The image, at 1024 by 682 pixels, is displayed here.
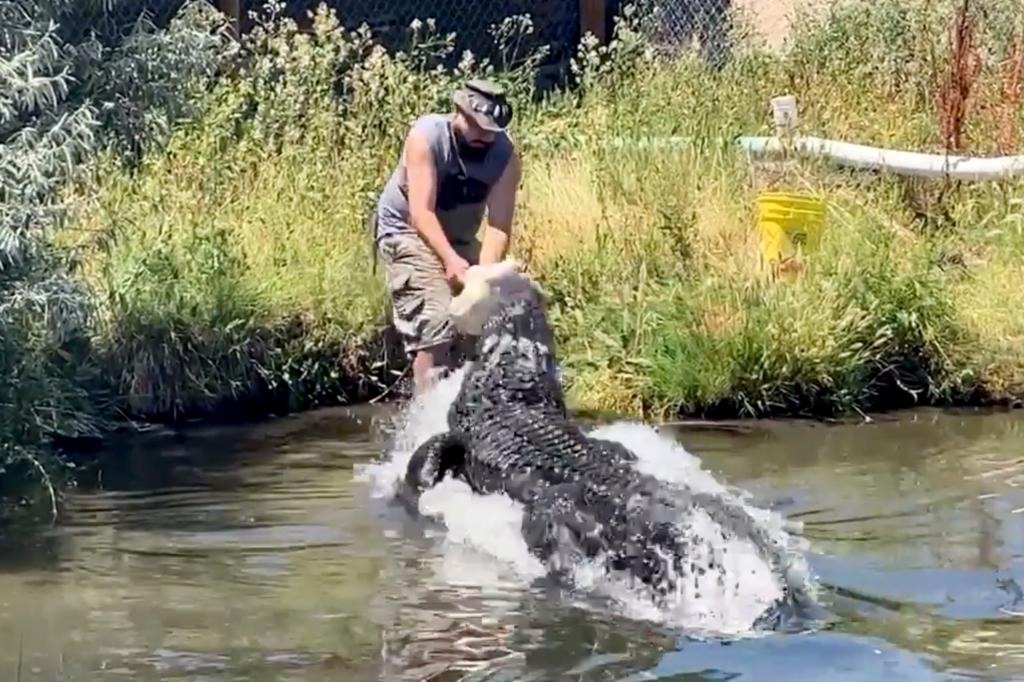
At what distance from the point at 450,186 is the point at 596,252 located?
2245 mm

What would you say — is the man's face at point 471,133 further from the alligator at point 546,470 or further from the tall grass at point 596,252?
the tall grass at point 596,252

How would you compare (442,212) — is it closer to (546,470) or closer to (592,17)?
(546,470)

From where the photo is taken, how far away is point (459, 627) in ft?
21.6

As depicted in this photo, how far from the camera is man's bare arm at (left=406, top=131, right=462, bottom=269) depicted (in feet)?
27.7

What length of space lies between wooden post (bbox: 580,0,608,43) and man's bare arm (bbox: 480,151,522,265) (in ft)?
21.4

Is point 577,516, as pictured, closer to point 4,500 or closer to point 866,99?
point 4,500

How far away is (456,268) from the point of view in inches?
333

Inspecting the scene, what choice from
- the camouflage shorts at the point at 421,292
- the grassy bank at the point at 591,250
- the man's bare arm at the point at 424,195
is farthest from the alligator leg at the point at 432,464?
the grassy bank at the point at 591,250

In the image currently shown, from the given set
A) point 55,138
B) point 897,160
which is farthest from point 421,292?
point 897,160

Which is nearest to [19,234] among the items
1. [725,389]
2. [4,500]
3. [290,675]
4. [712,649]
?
[4,500]

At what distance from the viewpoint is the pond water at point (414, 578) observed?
6215 millimetres

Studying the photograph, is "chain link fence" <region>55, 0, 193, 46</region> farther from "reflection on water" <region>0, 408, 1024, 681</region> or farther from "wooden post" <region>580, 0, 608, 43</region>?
"wooden post" <region>580, 0, 608, 43</region>

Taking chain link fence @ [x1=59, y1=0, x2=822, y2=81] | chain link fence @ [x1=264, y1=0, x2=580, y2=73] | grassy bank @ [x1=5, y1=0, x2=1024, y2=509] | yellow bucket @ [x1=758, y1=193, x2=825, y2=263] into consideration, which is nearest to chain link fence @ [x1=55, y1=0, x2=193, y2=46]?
grassy bank @ [x1=5, y1=0, x2=1024, y2=509]

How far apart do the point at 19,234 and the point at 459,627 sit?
7.69 ft
